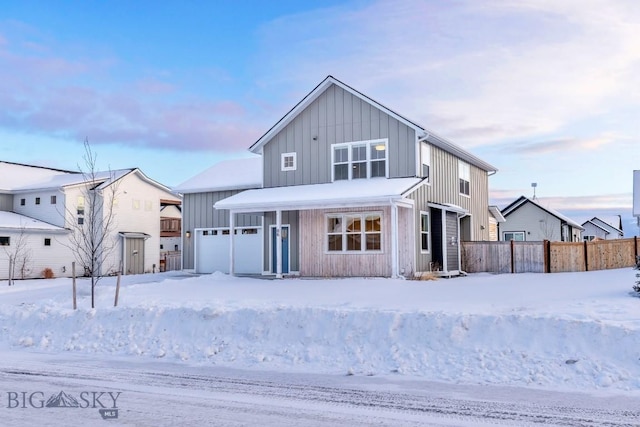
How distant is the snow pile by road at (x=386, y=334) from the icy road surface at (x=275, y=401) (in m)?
0.80

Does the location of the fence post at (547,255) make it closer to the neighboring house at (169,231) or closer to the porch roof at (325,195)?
the porch roof at (325,195)

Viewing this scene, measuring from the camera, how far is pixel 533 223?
148 ft

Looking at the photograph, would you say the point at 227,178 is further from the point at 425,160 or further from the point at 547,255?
the point at 547,255

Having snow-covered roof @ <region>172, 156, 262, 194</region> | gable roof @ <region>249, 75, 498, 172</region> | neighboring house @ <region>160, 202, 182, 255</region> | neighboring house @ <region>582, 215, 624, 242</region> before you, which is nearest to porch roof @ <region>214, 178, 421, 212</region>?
gable roof @ <region>249, 75, 498, 172</region>

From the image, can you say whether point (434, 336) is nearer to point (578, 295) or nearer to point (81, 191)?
point (578, 295)

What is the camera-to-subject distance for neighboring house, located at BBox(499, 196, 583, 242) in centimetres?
4434

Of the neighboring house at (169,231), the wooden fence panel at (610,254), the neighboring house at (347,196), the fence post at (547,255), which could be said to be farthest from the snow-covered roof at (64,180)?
the wooden fence panel at (610,254)

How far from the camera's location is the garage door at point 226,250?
2644 cm

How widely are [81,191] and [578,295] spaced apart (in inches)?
1140

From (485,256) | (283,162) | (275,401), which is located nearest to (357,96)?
(283,162)

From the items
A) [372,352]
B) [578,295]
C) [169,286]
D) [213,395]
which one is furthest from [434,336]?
[169,286]

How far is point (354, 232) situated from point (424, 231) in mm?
3070

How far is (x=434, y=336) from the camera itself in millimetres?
10328

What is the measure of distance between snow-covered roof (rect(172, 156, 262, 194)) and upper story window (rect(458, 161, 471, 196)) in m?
9.36
